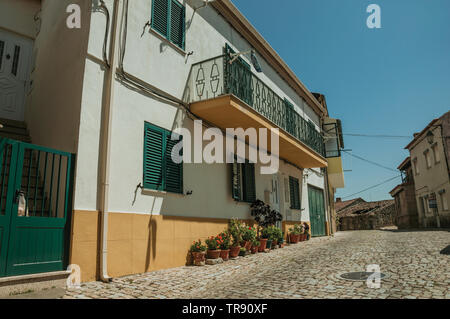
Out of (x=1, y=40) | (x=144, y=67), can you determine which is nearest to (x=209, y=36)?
(x=144, y=67)

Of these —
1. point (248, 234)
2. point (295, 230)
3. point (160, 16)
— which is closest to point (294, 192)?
point (295, 230)

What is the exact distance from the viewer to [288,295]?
477 centimetres

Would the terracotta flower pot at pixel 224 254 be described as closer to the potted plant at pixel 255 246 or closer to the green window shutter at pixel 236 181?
the potted plant at pixel 255 246

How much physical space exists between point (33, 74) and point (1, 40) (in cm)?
174

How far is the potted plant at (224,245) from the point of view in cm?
868

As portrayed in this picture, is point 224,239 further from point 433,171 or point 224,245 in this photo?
point 433,171

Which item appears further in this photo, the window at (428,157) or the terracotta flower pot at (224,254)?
the window at (428,157)

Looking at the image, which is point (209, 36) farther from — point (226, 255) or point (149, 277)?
point (149, 277)

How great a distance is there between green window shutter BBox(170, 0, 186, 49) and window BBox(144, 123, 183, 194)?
2622 millimetres

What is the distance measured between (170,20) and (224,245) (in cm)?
607

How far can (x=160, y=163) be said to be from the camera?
755 cm

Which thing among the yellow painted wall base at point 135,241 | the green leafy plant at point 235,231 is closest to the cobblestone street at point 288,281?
the yellow painted wall base at point 135,241

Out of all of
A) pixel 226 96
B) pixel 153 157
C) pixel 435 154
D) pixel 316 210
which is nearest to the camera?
pixel 153 157

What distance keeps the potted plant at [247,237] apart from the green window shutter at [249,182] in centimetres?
122
